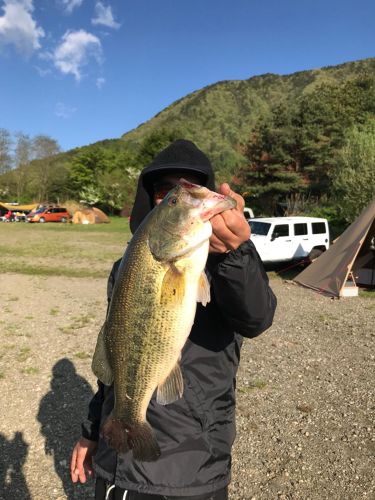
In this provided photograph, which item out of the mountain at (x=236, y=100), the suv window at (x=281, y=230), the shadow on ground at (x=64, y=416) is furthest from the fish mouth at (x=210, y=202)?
the mountain at (x=236, y=100)

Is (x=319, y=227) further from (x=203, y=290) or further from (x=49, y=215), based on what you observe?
(x=49, y=215)

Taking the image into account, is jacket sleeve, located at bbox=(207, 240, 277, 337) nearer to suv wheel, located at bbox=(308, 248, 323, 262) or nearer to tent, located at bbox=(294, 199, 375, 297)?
tent, located at bbox=(294, 199, 375, 297)

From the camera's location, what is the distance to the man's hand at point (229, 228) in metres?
1.47

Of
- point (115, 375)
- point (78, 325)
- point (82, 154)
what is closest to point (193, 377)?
point (115, 375)

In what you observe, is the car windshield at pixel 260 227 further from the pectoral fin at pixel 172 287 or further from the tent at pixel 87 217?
the tent at pixel 87 217

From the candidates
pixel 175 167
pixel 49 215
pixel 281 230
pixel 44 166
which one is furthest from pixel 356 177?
pixel 44 166

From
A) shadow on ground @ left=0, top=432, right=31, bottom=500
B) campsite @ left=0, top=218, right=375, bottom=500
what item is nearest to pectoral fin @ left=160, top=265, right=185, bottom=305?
campsite @ left=0, top=218, right=375, bottom=500

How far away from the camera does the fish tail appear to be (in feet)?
5.11

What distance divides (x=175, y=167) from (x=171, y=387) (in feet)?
3.44

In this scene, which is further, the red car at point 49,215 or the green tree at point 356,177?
the red car at point 49,215

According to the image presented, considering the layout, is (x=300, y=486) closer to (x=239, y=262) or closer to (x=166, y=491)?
(x=166, y=491)

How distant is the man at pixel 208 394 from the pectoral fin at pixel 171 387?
21cm

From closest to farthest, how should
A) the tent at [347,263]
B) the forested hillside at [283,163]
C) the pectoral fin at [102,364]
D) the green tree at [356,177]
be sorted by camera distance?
1. the pectoral fin at [102,364]
2. the tent at [347,263]
3. the green tree at [356,177]
4. the forested hillside at [283,163]

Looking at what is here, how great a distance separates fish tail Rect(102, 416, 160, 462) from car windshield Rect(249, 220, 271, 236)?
1411 centimetres
